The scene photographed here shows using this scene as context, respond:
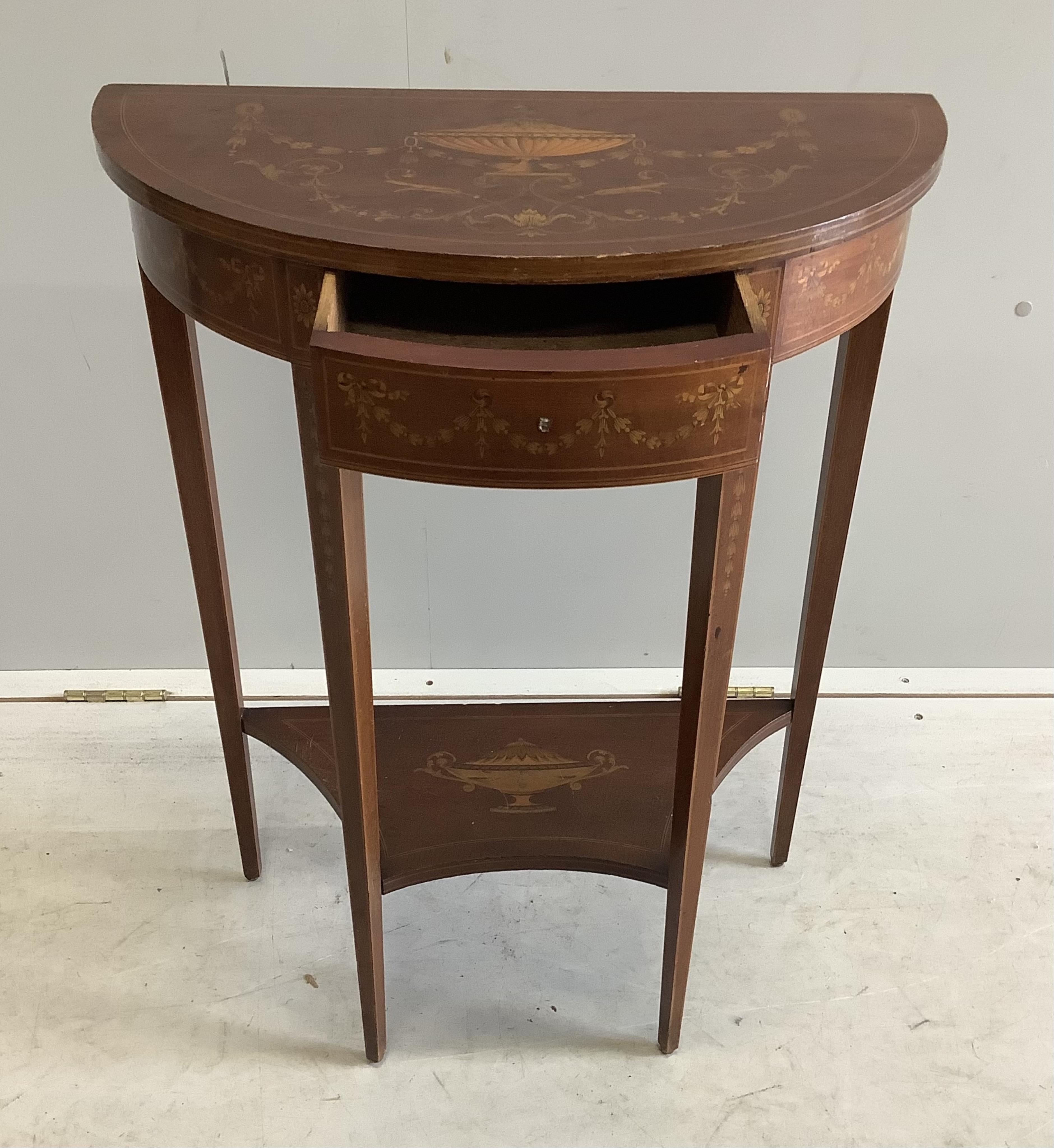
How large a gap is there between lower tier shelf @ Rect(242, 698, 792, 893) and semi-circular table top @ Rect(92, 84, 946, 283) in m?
0.59

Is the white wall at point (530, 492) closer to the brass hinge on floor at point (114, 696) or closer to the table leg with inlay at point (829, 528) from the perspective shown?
the brass hinge on floor at point (114, 696)

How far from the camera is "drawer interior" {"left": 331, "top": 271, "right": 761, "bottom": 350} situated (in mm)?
845

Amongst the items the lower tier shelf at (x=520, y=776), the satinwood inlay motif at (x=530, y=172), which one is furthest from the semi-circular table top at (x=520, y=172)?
the lower tier shelf at (x=520, y=776)

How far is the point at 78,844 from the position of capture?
1.40 metres

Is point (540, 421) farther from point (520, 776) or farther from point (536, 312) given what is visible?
point (520, 776)

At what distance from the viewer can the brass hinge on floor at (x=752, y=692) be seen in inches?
63.2


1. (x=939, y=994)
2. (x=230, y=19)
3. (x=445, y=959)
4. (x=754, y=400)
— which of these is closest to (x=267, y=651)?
(x=445, y=959)

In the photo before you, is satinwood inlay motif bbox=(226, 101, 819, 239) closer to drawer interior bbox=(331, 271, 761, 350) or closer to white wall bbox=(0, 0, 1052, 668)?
drawer interior bbox=(331, 271, 761, 350)

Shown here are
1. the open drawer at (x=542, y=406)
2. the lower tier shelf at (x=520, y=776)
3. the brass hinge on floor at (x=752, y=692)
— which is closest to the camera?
the open drawer at (x=542, y=406)

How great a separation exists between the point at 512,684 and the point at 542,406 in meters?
1.01

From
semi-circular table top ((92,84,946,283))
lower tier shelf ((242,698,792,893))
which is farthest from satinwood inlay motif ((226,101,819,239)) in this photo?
lower tier shelf ((242,698,792,893))

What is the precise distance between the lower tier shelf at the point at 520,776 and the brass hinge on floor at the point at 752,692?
27 centimetres

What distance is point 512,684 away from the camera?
1671mm

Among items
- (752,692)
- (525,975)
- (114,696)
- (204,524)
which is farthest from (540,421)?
(114,696)
